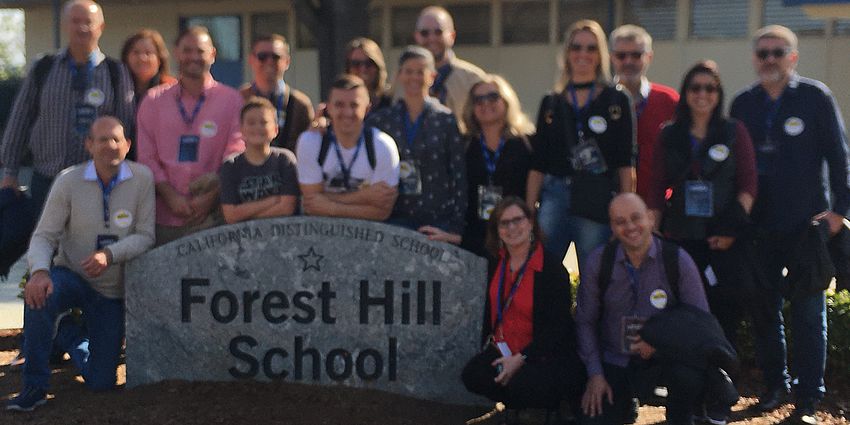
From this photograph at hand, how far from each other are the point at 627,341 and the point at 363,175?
5.23 feet

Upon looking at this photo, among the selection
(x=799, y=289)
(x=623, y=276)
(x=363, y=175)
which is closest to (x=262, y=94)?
(x=363, y=175)

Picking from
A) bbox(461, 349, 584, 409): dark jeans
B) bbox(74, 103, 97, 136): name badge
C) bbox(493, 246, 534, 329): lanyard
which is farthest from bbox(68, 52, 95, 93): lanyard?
bbox(461, 349, 584, 409): dark jeans

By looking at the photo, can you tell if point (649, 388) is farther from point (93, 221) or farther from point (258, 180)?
point (93, 221)

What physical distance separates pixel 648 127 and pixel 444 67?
4.51 ft

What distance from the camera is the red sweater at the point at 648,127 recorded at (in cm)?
550

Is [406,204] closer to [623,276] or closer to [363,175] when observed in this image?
[363,175]

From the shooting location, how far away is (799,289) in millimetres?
5016

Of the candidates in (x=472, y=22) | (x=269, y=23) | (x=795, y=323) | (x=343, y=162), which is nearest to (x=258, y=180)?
(x=343, y=162)

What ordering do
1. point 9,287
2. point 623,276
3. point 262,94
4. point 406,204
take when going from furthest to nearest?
point 9,287 → point 262,94 → point 406,204 → point 623,276

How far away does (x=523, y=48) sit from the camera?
17453 millimetres

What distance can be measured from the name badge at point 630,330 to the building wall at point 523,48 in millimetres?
11629

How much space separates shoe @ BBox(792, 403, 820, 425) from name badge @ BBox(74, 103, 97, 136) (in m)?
4.18

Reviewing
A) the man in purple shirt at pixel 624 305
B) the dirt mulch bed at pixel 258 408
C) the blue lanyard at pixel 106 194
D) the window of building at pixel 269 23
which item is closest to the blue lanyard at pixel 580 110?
the man in purple shirt at pixel 624 305

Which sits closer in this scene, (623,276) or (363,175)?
(623,276)
